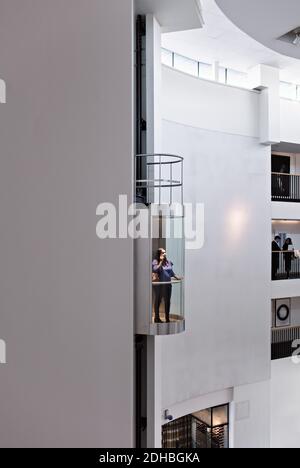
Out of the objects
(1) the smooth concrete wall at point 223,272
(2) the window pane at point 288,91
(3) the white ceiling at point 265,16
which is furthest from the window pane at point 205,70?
(3) the white ceiling at point 265,16

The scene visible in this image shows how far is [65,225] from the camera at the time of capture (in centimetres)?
473

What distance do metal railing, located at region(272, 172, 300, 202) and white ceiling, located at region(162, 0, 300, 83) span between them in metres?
4.93

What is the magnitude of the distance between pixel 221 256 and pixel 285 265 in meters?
5.62

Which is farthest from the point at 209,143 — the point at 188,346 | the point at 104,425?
the point at 104,425

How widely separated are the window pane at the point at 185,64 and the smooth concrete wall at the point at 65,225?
463 inches

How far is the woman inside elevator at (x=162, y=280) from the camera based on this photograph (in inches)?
261

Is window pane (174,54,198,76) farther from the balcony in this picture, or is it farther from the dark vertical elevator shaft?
the balcony

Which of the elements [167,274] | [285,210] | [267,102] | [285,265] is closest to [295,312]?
[285,265]

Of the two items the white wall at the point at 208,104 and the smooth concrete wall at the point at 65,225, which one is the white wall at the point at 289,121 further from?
the smooth concrete wall at the point at 65,225

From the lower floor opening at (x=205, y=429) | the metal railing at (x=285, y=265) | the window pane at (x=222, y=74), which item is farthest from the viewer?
the metal railing at (x=285, y=265)

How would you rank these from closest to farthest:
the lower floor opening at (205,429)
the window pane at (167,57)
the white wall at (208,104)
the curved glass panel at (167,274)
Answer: the curved glass panel at (167,274) < the white wall at (208,104) < the window pane at (167,57) < the lower floor opening at (205,429)

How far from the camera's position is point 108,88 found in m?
5.13

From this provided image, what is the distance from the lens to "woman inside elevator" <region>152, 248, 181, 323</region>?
662 centimetres
